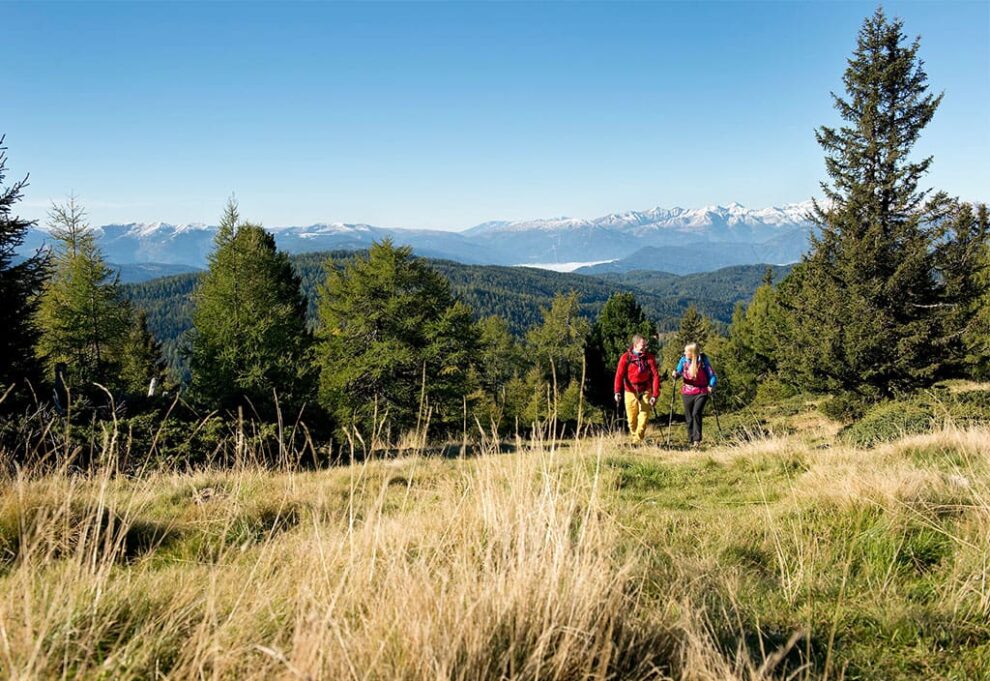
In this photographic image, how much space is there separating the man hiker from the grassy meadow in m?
5.08

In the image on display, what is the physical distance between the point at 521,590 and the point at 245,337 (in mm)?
18905

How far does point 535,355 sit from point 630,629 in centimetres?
5773

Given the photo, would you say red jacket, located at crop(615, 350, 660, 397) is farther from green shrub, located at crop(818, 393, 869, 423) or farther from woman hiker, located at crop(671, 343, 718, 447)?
green shrub, located at crop(818, 393, 869, 423)

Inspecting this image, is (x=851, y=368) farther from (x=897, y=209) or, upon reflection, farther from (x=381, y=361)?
(x=381, y=361)

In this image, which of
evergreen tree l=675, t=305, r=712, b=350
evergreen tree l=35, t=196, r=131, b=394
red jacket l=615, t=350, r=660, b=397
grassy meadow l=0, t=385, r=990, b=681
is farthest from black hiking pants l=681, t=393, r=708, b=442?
evergreen tree l=675, t=305, r=712, b=350

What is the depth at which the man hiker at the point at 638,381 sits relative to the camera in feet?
31.7

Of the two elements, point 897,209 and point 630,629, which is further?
point 897,209

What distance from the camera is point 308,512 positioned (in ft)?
14.5

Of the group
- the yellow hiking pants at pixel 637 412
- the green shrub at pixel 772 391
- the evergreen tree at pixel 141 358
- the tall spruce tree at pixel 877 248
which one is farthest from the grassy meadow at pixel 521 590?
the green shrub at pixel 772 391

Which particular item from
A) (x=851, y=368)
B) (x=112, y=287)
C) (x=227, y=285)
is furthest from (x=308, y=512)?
(x=112, y=287)

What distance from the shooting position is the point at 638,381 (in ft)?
32.6

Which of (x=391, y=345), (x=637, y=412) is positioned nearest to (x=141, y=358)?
(x=391, y=345)

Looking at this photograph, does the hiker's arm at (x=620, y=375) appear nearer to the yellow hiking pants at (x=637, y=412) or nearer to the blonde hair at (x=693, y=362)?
the yellow hiking pants at (x=637, y=412)

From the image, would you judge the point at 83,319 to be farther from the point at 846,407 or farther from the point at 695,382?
the point at 846,407
